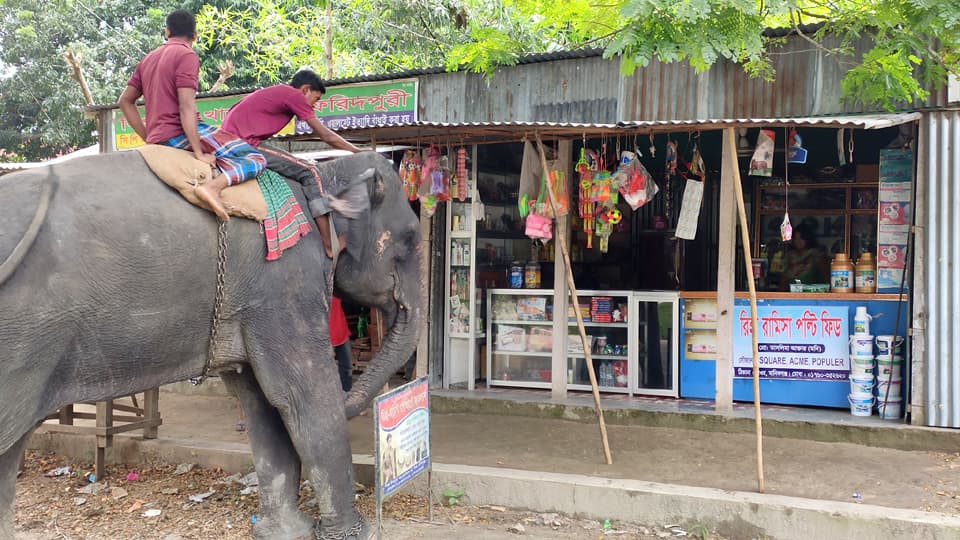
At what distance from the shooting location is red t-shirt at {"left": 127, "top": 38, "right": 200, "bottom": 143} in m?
3.83

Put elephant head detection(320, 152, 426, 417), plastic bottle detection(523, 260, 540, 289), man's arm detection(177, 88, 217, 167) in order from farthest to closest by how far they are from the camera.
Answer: plastic bottle detection(523, 260, 540, 289) → elephant head detection(320, 152, 426, 417) → man's arm detection(177, 88, 217, 167)

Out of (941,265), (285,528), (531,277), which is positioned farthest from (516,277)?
(285,528)

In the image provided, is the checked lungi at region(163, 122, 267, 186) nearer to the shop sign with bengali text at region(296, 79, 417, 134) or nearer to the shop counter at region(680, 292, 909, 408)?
the shop sign with bengali text at region(296, 79, 417, 134)

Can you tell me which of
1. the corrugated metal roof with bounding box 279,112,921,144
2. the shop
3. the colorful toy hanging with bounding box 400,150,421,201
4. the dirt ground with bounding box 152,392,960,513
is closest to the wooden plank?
the shop

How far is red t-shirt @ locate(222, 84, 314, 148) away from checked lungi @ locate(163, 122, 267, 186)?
1.36 feet

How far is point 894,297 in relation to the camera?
21.5ft

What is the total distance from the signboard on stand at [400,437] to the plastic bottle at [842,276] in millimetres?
4175

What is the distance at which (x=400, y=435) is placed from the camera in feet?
14.5

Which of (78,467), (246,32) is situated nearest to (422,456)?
(78,467)

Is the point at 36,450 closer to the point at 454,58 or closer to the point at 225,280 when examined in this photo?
the point at 225,280

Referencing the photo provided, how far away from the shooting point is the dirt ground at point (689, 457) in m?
5.11

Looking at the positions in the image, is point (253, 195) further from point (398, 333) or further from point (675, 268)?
point (675, 268)

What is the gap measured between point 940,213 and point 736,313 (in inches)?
71.2

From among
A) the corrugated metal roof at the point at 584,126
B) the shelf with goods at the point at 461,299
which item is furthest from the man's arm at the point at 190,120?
the shelf with goods at the point at 461,299
